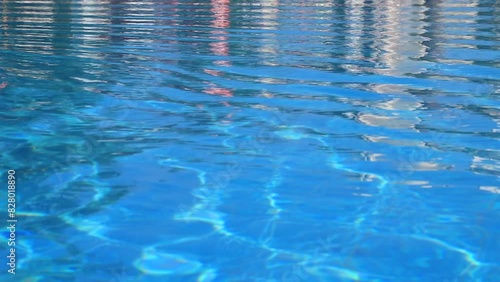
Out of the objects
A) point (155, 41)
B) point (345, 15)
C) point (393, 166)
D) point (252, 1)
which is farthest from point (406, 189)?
point (252, 1)

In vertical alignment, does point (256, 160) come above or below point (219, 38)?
below

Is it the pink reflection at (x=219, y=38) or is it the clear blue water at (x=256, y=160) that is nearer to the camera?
the clear blue water at (x=256, y=160)

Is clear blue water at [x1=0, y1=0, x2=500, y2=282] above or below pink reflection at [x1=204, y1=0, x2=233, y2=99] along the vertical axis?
below

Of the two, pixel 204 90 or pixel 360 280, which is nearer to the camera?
pixel 360 280

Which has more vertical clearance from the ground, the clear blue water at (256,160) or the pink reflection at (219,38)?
the pink reflection at (219,38)

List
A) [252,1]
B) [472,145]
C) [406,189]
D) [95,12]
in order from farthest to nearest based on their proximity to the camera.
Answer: [252,1]
[95,12]
[472,145]
[406,189]

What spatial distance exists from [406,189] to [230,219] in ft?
3.60

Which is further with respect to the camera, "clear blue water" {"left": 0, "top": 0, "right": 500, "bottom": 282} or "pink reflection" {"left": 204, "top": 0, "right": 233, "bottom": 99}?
"pink reflection" {"left": 204, "top": 0, "right": 233, "bottom": 99}

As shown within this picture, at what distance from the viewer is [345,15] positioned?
13.8 metres

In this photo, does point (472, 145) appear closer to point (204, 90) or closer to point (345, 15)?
point (204, 90)

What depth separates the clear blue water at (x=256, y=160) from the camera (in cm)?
379

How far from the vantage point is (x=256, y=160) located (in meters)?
5.13

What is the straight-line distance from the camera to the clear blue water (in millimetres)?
3785

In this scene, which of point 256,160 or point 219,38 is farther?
point 219,38
